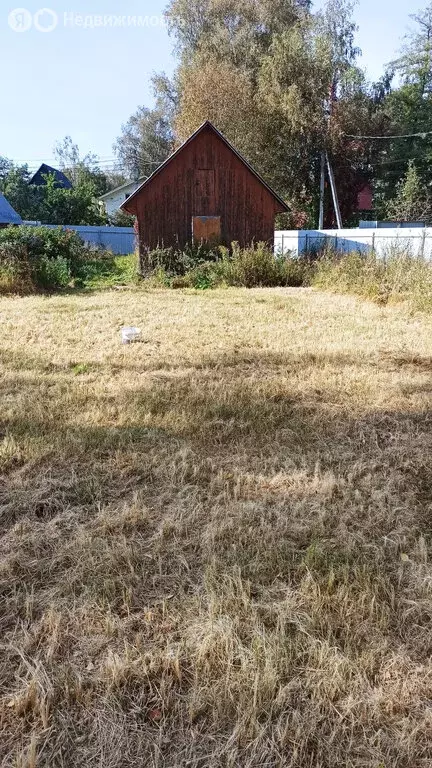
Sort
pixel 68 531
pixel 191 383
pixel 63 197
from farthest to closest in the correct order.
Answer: pixel 63 197
pixel 191 383
pixel 68 531

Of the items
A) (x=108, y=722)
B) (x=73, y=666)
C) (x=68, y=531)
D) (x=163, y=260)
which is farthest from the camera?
(x=163, y=260)

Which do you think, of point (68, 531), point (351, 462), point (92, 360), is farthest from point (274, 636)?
point (92, 360)

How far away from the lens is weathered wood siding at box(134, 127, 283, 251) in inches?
715

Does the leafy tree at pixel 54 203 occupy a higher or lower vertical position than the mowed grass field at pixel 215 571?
higher

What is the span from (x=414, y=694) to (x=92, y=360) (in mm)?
5392

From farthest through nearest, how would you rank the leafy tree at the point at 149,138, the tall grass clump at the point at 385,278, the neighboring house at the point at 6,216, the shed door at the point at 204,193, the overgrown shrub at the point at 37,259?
the leafy tree at the point at 149,138, the neighboring house at the point at 6,216, the shed door at the point at 204,193, the overgrown shrub at the point at 37,259, the tall grass clump at the point at 385,278

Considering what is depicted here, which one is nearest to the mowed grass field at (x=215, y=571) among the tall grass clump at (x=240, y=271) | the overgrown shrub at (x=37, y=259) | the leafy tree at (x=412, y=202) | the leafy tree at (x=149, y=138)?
the overgrown shrub at (x=37, y=259)

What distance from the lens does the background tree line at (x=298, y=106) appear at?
2842 cm

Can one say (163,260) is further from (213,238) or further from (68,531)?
(68,531)

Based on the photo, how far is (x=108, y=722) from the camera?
69.2 inches

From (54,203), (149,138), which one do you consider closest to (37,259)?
(54,203)

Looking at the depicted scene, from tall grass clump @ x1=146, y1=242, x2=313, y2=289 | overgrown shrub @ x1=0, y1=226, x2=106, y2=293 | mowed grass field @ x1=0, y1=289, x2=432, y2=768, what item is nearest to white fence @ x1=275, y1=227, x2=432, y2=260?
tall grass clump @ x1=146, y1=242, x2=313, y2=289

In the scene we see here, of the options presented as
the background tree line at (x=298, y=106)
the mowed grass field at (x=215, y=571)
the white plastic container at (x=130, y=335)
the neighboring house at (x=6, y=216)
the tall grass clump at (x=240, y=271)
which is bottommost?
the mowed grass field at (x=215, y=571)

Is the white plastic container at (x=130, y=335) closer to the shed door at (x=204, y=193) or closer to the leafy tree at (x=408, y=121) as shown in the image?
the shed door at (x=204, y=193)
